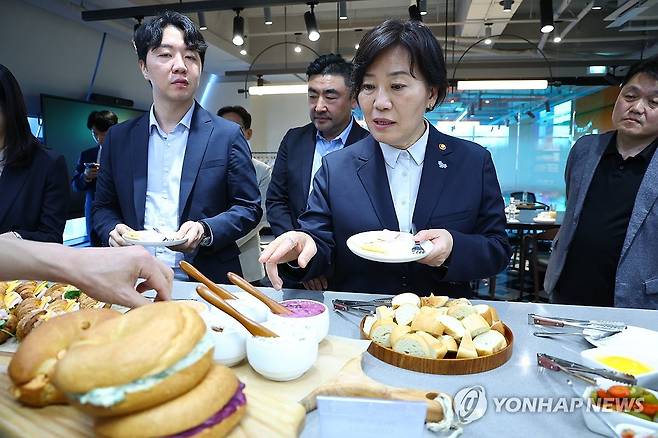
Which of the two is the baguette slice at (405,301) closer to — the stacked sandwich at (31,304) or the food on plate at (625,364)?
the food on plate at (625,364)

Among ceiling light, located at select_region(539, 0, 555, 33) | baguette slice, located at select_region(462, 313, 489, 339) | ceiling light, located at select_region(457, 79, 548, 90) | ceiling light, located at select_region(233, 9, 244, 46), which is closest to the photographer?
baguette slice, located at select_region(462, 313, 489, 339)

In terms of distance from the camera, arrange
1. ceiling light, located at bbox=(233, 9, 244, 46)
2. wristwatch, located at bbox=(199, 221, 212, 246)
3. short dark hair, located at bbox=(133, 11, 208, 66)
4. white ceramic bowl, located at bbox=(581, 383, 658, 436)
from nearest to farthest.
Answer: white ceramic bowl, located at bbox=(581, 383, 658, 436) → wristwatch, located at bbox=(199, 221, 212, 246) → short dark hair, located at bbox=(133, 11, 208, 66) → ceiling light, located at bbox=(233, 9, 244, 46)

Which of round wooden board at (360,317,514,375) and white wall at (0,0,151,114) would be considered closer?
round wooden board at (360,317,514,375)

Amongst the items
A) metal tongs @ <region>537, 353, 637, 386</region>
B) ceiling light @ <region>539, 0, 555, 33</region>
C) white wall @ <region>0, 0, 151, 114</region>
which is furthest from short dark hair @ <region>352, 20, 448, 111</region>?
white wall @ <region>0, 0, 151, 114</region>

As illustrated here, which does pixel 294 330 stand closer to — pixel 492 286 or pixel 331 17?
pixel 492 286

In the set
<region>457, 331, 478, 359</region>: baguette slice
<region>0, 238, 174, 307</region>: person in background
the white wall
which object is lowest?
<region>457, 331, 478, 359</region>: baguette slice

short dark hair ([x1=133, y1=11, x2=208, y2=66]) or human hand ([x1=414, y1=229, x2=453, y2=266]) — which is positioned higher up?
short dark hair ([x1=133, y1=11, x2=208, y2=66])

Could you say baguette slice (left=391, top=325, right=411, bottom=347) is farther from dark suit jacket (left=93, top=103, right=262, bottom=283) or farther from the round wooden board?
dark suit jacket (left=93, top=103, right=262, bottom=283)

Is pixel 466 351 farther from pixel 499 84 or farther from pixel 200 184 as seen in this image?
pixel 499 84

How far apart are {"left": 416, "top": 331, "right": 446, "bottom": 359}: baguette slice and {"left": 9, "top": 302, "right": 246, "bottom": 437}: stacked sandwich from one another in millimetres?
499

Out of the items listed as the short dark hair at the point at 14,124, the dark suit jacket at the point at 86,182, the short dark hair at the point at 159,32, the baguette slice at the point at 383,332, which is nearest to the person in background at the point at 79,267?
the baguette slice at the point at 383,332

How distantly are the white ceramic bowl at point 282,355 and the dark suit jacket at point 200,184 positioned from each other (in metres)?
1.10

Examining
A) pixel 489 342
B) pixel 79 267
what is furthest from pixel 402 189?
pixel 79 267

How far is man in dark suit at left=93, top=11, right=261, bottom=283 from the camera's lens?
207 centimetres
